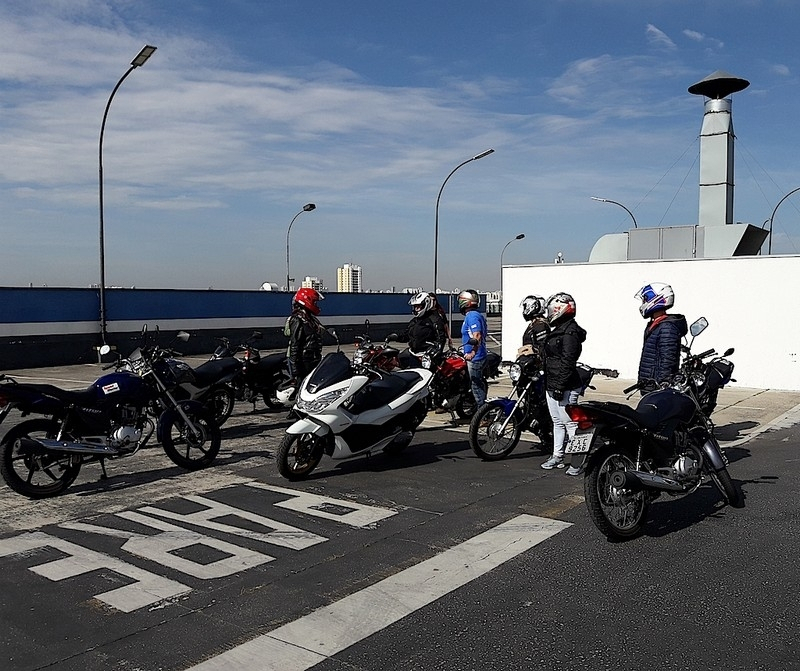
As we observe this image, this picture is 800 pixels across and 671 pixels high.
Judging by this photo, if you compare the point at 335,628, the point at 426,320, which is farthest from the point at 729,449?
the point at 335,628

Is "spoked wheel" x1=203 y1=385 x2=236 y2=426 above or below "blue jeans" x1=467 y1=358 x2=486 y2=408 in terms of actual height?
below

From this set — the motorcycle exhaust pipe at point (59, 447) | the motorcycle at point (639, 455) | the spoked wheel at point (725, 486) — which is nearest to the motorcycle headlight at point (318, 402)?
the motorcycle exhaust pipe at point (59, 447)

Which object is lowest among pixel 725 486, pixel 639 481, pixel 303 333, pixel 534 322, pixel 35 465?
pixel 725 486

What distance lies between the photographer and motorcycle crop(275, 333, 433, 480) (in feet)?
23.5

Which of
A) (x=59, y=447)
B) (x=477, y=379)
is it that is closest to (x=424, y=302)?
(x=477, y=379)

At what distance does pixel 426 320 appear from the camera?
35.3 ft

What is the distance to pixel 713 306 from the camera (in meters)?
16.5

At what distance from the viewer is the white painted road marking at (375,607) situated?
12.1 feet

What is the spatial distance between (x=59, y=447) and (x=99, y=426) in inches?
18.8

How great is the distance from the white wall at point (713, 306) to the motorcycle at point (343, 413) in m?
10.1

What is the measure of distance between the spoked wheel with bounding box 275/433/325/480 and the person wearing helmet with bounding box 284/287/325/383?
2697mm

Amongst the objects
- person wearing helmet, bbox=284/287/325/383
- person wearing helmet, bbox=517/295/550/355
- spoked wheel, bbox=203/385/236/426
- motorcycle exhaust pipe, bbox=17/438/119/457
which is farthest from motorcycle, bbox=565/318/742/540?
spoked wheel, bbox=203/385/236/426

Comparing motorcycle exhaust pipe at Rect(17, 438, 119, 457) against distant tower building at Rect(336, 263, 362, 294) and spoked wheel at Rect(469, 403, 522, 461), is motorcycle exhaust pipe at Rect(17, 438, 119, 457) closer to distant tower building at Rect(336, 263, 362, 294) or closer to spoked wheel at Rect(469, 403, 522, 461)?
spoked wheel at Rect(469, 403, 522, 461)

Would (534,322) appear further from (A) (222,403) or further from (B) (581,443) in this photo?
(A) (222,403)
